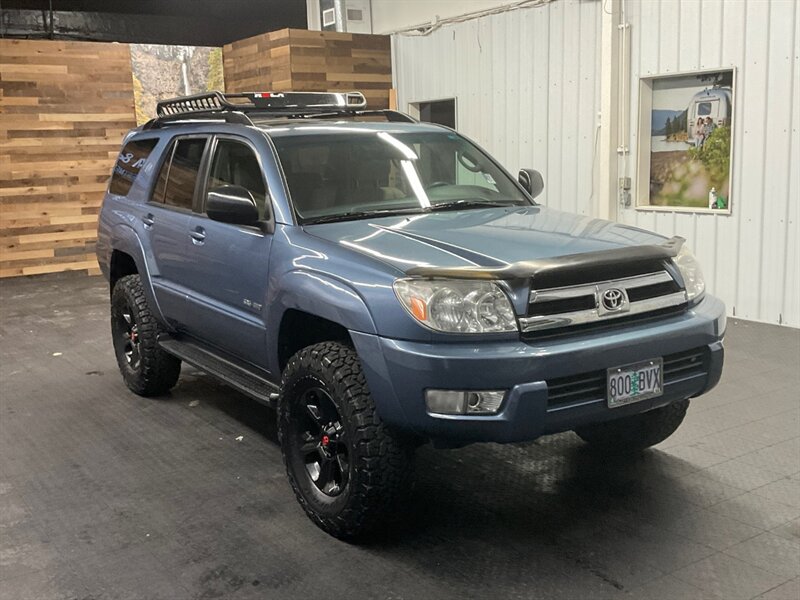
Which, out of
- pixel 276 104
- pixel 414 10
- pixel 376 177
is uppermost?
pixel 414 10

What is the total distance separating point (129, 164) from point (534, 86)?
4.79 meters

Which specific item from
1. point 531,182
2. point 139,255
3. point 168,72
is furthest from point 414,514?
point 168,72

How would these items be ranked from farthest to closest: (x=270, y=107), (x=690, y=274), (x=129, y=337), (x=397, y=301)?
(x=129, y=337) → (x=270, y=107) → (x=690, y=274) → (x=397, y=301)

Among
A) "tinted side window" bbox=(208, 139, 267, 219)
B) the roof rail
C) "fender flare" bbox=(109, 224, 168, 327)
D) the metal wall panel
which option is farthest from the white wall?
"tinted side window" bbox=(208, 139, 267, 219)

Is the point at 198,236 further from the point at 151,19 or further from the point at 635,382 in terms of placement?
the point at 151,19

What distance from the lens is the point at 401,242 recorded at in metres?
3.42

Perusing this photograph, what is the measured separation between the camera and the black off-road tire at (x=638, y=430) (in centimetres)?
404

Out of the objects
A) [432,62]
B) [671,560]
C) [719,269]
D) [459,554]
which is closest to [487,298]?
[459,554]

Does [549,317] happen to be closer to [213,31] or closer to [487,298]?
[487,298]

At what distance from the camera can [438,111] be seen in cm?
1066

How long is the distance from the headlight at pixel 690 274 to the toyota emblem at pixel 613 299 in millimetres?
405

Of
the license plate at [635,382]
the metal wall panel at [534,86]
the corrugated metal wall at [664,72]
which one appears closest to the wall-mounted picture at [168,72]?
the metal wall panel at [534,86]

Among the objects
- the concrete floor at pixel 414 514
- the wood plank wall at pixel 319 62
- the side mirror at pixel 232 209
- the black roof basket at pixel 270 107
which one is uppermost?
the wood plank wall at pixel 319 62

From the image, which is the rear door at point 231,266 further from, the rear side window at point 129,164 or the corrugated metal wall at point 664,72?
the corrugated metal wall at point 664,72
